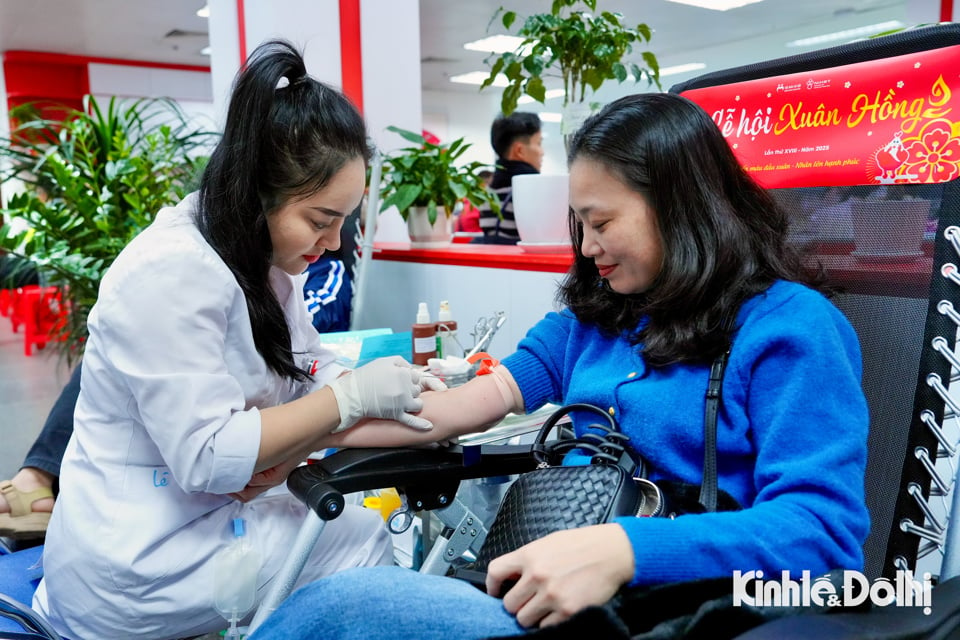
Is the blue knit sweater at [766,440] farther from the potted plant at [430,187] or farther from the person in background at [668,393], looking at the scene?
the potted plant at [430,187]

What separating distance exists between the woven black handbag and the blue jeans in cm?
11

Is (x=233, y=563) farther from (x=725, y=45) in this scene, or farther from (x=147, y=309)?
(x=725, y=45)

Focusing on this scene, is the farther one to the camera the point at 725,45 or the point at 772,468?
the point at 725,45

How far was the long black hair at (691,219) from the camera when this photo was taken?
1021 millimetres

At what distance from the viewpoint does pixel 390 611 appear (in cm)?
78

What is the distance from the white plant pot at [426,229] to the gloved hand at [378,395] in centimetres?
151

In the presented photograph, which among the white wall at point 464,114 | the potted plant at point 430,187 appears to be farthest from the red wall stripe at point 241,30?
the white wall at point 464,114

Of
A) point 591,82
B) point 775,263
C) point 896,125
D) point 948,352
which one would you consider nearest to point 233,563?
point 775,263

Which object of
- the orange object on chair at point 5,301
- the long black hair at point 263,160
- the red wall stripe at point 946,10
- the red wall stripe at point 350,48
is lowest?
the orange object on chair at point 5,301

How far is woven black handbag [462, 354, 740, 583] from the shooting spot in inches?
35.4

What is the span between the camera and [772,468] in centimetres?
88

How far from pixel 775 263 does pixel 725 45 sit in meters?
9.94

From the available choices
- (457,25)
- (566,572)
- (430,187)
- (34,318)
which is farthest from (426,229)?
(457,25)

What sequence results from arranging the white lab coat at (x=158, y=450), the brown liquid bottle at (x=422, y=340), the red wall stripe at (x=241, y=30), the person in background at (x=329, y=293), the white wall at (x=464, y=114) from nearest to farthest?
the white lab coat at (x=158, y=450), the brown liquid bottle at (x=422, y=340), the person in background at (x=329, y=293), the red wall stripe at (x=241, y=30), the white wall at (x=464, y=114)
